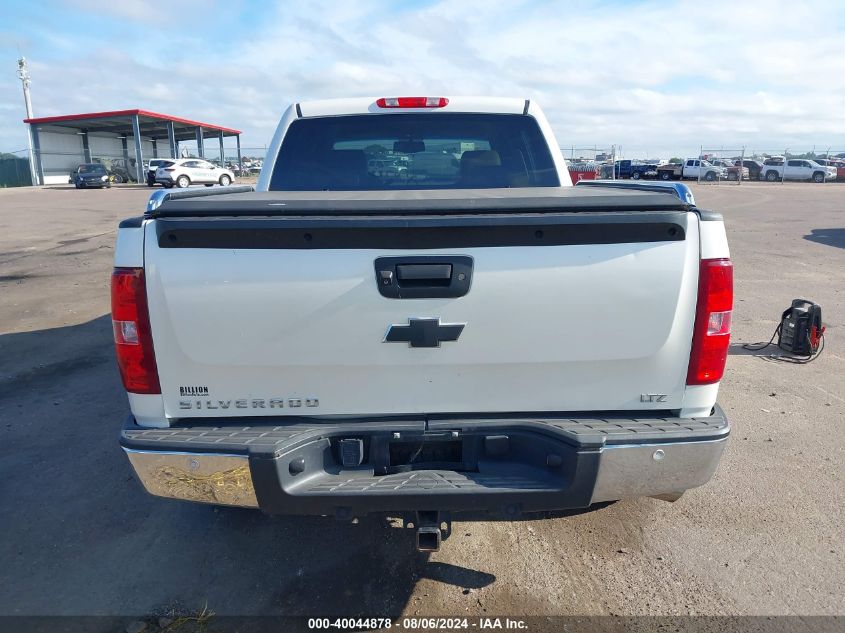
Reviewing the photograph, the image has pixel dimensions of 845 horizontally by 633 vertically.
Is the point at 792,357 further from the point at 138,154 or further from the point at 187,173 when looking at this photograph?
the point at 138,154

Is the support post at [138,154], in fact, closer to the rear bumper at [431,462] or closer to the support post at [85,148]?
the support post at [85,148]

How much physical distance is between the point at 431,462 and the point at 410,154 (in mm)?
2480

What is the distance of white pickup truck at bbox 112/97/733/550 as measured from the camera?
2273 mm

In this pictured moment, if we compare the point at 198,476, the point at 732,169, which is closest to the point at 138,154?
the point at 732,169

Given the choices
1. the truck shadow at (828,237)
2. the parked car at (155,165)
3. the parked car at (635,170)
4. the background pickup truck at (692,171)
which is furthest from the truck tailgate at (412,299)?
the background pickup truck at (692,171)

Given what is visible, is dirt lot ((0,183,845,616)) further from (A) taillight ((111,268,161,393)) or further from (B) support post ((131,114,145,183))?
(B) support post ((131,114,145,183))

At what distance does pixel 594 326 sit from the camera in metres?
2.32

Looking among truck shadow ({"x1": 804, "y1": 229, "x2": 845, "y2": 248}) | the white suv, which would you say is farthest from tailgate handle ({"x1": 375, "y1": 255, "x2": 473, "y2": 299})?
the white suv

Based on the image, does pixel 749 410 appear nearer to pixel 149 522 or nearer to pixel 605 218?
pixel 605 218

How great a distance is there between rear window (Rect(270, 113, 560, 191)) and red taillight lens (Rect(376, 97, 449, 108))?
7 centimetres

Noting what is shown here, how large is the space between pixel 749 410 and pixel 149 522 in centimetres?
435

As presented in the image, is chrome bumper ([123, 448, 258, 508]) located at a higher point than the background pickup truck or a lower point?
lower

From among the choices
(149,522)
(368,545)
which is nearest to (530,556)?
(368,545)

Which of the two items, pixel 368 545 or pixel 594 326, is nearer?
pixel 594 326
